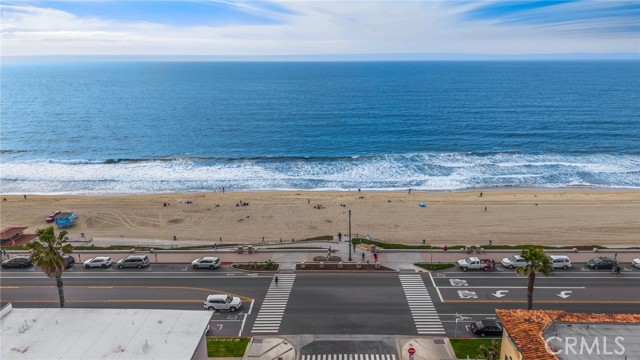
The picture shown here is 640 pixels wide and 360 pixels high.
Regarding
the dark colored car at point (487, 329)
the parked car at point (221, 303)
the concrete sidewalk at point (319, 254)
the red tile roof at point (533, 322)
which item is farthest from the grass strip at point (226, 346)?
the red tile roof at point (533, 322)

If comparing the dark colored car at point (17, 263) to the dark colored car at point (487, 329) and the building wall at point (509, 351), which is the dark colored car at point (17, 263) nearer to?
the dark colored car at point (487, 329)

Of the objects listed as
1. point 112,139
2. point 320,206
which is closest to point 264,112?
point 112,139

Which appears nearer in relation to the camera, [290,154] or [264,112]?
[290,154]

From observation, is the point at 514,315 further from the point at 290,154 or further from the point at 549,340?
the point at 290,154

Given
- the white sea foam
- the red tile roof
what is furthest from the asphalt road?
the white sea foam

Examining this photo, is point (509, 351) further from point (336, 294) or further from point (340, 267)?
point (340, 267)

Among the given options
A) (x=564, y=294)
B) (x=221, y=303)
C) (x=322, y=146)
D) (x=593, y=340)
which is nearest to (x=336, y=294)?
(x=221, y=303)
